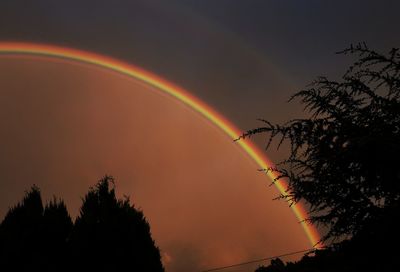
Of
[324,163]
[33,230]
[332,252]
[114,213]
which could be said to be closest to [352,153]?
[324,163]

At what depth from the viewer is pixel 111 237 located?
1978 centimetres

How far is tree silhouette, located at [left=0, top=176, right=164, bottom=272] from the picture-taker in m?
19.5

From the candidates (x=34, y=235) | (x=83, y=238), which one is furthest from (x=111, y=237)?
(x=34, y=235)

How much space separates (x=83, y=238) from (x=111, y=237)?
4.25 feet

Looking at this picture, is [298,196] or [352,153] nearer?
[352,153]

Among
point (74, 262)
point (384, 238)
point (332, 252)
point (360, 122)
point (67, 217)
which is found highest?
point (67, 217)

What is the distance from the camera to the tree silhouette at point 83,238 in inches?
766

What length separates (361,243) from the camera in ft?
17.8

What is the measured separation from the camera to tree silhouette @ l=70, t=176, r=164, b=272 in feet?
64.1

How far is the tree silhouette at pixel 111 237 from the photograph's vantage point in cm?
1953

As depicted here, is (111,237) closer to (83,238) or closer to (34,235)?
(83,238)

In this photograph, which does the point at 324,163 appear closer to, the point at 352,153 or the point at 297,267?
the point at 352,153

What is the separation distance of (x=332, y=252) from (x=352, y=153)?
165 centimetres

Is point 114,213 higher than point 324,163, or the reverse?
point 114,213
